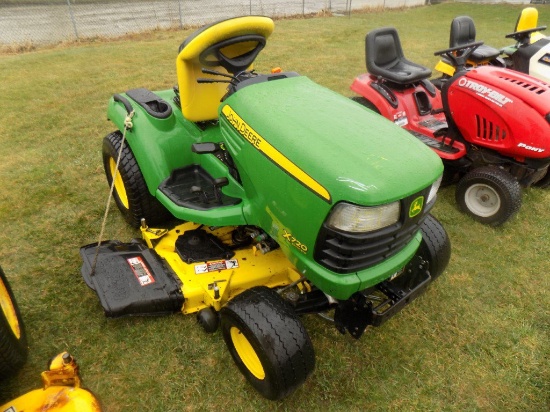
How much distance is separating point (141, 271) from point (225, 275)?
48cm

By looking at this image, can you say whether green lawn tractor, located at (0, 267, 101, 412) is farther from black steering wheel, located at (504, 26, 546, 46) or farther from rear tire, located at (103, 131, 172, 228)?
black steering wheel, located at (504, 26, 546, 46)

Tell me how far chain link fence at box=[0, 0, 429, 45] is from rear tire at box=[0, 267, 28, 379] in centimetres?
909

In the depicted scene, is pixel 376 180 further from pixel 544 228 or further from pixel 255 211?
pixel 544 228

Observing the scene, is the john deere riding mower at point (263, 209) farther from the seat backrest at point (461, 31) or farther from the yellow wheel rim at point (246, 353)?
the seat backrest at point (461, 31)

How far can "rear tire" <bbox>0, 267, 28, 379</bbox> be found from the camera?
1881 mm

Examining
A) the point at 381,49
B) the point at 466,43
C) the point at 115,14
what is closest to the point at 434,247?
the point at 381,49

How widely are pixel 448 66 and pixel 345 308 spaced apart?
4.11 m

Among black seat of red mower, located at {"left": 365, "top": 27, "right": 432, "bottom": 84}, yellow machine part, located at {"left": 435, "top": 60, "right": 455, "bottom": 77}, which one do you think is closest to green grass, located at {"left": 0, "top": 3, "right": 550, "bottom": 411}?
black seat of red mower, located at {"left": 365, "top": 27, "right": 432, "bottom": 84}

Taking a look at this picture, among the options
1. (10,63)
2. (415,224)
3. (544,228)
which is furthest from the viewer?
(10,63)

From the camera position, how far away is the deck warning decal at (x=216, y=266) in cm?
243

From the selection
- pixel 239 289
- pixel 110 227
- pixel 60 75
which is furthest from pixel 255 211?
pixel 60 75

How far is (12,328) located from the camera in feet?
6.66

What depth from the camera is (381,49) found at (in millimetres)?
4504

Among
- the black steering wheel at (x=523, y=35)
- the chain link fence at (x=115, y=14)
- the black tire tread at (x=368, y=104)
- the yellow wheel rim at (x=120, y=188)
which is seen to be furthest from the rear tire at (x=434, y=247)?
the chain link fence at (x=115, y=14)
